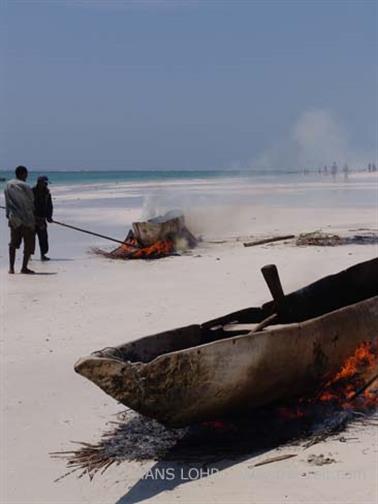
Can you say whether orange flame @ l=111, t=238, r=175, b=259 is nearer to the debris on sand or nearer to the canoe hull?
the canoe hull

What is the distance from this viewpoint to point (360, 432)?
5.17m

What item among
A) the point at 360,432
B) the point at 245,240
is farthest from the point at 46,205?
the point at 360,432

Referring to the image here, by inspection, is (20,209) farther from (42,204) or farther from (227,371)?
(227,371)

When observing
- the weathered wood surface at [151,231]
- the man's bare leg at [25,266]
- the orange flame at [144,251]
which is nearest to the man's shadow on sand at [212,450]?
the man's bare leg at [25,266]

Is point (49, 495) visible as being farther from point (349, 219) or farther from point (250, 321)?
point (349, 219)

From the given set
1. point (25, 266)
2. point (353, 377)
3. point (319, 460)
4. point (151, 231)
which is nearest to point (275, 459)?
point (319, 460)

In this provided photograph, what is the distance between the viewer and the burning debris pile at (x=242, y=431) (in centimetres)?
500

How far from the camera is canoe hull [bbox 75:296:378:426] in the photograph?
449 centimetres

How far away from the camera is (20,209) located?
12859 mm

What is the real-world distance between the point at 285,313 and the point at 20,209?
24.5 ft

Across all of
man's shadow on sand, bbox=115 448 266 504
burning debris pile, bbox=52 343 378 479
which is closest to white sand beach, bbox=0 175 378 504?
man's shadow on sand, bbox=115 448 266 504

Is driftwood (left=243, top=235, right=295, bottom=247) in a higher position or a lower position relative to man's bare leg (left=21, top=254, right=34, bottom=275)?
higher

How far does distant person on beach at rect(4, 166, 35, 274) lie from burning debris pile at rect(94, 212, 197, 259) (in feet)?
9.17

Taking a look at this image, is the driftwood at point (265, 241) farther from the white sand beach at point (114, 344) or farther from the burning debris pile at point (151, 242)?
the burning debris pile at point (151, 242)
